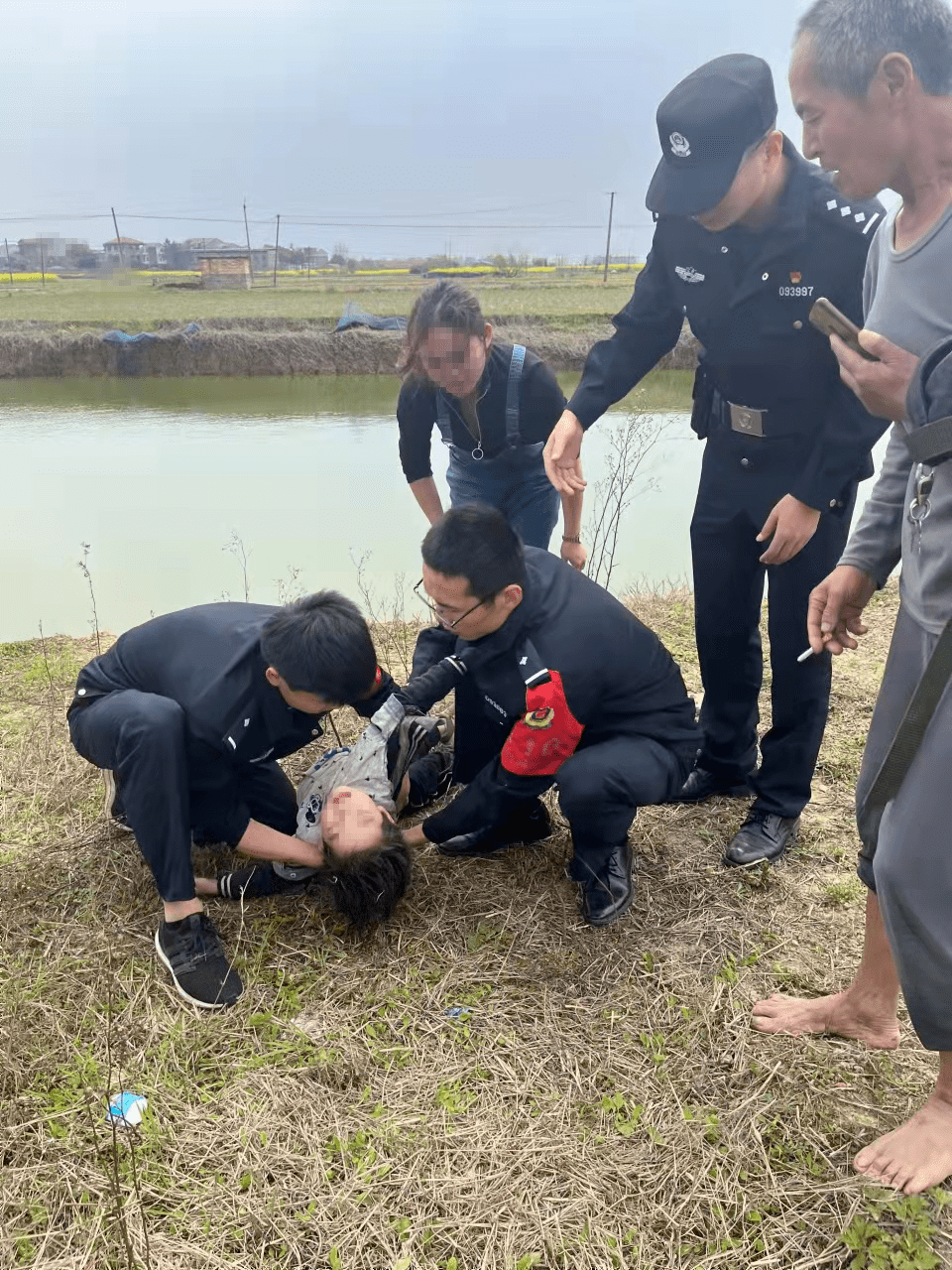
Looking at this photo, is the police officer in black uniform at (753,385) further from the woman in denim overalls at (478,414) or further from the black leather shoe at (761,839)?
the woman in denim overalls at (478,414)

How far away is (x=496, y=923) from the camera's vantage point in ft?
7.88

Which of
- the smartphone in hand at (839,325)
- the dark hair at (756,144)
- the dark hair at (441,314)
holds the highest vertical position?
the dark hair at (756,144)

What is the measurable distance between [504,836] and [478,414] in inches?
51.9

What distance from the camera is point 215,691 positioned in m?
2.20

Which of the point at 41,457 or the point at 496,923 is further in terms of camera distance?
the point at 41,457

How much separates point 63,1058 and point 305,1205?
649 mm

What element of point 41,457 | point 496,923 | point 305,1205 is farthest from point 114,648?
point 41,457

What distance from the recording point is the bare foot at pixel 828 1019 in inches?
75.4

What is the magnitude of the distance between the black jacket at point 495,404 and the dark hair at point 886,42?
1.64m

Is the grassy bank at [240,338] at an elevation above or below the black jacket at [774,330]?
below

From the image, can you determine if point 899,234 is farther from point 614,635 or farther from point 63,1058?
point 63,1058

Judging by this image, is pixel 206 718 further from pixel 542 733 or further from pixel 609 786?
pixel 609 786

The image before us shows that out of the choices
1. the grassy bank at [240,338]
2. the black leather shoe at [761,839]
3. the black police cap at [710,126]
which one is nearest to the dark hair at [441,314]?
the black police cap at [710,126]

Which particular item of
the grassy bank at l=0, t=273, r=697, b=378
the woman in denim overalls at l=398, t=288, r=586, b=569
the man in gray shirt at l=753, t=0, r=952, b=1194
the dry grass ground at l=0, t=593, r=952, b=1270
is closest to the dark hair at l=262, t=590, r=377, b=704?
the dry grass ground at l=0, t=593, r=952, b=1270
